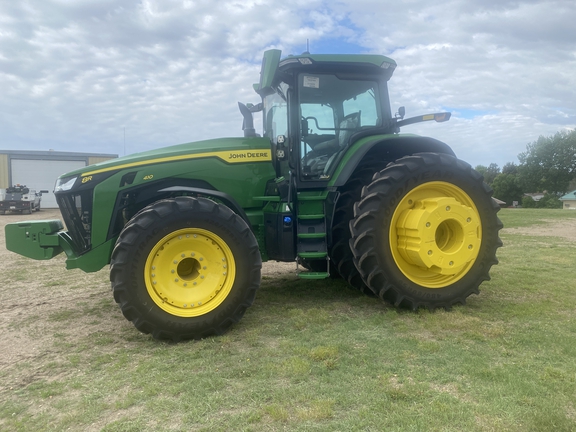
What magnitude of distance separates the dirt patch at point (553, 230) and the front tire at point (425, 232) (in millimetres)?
6980

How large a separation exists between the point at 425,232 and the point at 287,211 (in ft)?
4.60

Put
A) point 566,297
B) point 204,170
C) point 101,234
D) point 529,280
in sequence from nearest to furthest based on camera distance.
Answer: point 101,234
point 204,170
point 566,297
point 529,280

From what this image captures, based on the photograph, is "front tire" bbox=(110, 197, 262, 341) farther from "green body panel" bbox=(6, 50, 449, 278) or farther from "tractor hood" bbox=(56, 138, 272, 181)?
"tractor hood" bbox=(56, 138, 272, 181)

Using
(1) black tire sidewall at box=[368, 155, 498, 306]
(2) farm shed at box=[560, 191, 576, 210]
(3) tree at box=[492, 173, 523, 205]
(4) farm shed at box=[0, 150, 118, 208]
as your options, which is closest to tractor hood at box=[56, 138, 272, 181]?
(1) black tire sidewall at box=[368, 155, 498, 306]

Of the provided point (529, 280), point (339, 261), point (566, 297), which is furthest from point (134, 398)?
point (529, 280)

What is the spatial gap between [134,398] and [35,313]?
2737 mm

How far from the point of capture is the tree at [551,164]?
57625 millimetres

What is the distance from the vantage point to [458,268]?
4570mm

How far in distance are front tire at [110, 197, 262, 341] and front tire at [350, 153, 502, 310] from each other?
45.6 inches

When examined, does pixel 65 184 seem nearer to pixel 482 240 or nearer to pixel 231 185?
pixel 231 185

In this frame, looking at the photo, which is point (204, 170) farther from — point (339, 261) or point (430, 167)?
point (430, 167)

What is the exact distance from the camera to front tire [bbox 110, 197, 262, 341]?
12.2ft

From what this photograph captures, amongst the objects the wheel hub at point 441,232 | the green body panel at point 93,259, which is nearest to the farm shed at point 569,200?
the wheel hub at point 441,232

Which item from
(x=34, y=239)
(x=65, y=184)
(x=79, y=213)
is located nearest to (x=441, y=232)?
(x=79, y=213)
